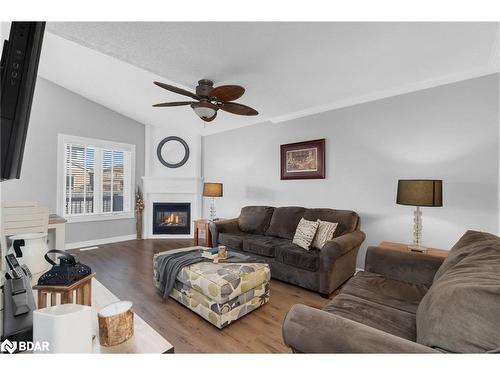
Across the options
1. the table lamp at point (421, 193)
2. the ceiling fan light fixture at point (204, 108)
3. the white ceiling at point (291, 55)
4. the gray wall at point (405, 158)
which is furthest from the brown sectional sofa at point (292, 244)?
the ceiling fan light fixture at point (204, 108)

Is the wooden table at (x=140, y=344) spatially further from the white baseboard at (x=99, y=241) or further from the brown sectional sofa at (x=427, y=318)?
the white baseboard at (x=99, y=241)

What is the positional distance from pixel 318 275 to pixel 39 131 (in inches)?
208

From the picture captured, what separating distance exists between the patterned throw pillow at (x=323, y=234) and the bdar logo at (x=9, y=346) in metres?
2.68

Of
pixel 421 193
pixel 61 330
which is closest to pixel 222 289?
pixel 61 330

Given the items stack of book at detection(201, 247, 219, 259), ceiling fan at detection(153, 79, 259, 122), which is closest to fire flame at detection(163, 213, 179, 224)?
stack of book at detection(201, 247, 219, 259)

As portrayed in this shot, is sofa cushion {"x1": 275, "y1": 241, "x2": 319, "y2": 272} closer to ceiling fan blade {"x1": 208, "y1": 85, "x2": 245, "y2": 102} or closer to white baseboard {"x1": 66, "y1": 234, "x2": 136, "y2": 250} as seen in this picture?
ceiling fan blade {"x1": 208, "y1": 85, "x2": 245, "y2": 102}

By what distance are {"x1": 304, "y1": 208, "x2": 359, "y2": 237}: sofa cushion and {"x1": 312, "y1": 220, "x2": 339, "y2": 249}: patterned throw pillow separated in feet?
0.28

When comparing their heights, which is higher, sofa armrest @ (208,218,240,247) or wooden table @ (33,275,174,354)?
sofa armrest @ (208,218,240,247)

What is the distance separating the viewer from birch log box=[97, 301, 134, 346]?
0.93 m

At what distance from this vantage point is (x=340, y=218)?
3061mm

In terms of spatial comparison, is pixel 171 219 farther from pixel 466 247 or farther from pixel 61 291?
pixel 466 247

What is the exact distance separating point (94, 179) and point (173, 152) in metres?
1.75

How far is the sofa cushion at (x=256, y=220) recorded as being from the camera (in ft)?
12.5

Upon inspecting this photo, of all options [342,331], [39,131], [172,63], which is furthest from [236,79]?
A: [39,131]
